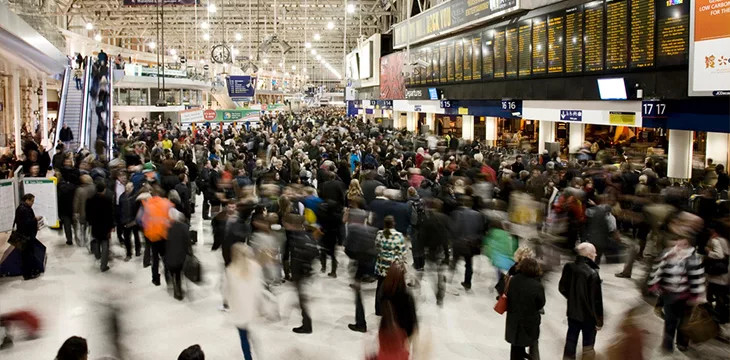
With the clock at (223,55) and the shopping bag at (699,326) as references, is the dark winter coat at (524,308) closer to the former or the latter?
the shopping bag at (699,326)

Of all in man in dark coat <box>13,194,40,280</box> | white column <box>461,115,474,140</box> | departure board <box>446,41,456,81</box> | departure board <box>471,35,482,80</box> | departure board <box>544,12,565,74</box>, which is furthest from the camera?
white column <box>461,115,474,140</box>

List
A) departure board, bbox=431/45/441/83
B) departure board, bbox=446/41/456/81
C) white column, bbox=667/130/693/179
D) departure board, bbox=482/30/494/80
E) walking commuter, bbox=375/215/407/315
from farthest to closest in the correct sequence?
1. departure board, bbox=431/45/441/83
2. departure board, bbox=446/41/456/81
3. departure board, bbox=482/30/494/80
4. white column, bbox=667/130/693/179
5. walking commuter, bbox=375/215/407/315

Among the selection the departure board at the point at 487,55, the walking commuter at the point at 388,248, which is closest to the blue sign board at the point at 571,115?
the departure board at the point at 487,55

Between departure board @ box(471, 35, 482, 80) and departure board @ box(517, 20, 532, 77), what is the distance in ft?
9.11

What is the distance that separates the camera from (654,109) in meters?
11.9

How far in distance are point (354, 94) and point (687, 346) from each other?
41.6 metres

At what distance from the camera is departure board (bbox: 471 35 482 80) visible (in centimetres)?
1978

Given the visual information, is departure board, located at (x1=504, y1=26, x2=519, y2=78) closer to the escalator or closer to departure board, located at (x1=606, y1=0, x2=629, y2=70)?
departure board, located at (x1=606, y1=0, x2=629, y2=70)

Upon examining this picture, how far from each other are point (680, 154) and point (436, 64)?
12.9m

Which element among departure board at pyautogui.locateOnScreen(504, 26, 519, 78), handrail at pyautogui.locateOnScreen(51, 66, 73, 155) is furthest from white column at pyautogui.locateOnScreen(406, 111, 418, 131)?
handrail at pyautogui.locateOnScreen(51, 66, 73, 155)

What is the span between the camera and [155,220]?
27.9 feet

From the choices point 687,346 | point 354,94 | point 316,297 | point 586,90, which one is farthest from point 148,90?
point 687,346

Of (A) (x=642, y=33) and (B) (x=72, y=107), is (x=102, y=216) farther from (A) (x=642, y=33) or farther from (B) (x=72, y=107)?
(B) (x=72, y=107)

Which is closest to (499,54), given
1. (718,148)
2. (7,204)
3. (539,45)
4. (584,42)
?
(539,45)
